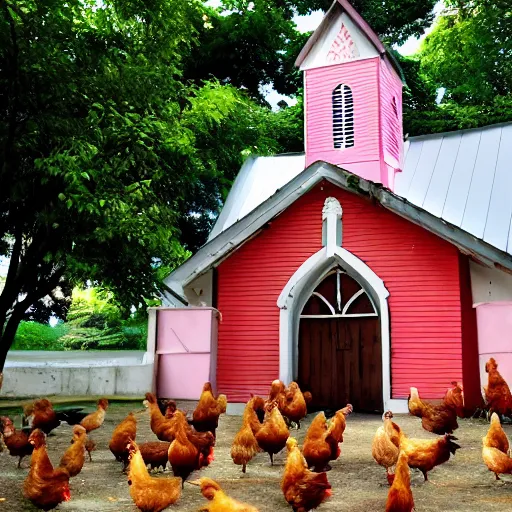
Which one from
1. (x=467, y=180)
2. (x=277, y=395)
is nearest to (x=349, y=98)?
(x=467, y=180)

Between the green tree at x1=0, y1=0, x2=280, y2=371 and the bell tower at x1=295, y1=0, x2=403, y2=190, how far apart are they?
16.7 ft

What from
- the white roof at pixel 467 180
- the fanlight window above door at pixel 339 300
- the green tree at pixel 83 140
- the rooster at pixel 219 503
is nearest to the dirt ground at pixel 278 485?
the rooster at pixel 219 503

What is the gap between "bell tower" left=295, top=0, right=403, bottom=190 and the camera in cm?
1637

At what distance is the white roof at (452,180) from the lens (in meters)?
13.3

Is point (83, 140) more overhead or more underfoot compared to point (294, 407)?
more overhead

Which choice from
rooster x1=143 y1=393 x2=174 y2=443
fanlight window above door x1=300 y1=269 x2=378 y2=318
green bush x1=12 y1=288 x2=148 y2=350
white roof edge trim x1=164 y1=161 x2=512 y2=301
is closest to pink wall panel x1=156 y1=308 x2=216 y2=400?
white roof edge trim x1=164 y1=161 x2=512 y2=301

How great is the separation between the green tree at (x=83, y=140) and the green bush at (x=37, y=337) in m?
16.7

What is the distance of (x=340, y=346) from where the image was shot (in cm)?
1337

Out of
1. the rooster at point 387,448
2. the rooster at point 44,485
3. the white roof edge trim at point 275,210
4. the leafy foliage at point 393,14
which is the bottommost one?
the rooster at point 44,485

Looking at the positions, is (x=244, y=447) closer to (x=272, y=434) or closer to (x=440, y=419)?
(x=272, y=434)

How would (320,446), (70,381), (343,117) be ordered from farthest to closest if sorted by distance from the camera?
1. (343,117)
2. (70,381)
3. (320,446)

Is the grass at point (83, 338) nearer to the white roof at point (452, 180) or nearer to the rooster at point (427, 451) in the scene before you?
the white roof at point (452, 180)

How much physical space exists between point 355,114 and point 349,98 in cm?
57

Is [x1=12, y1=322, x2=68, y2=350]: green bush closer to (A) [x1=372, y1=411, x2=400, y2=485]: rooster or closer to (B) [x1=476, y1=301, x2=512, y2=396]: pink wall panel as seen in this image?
(B) [x1=476, y1=301, x2=512, y2=396]: pink wall panel
